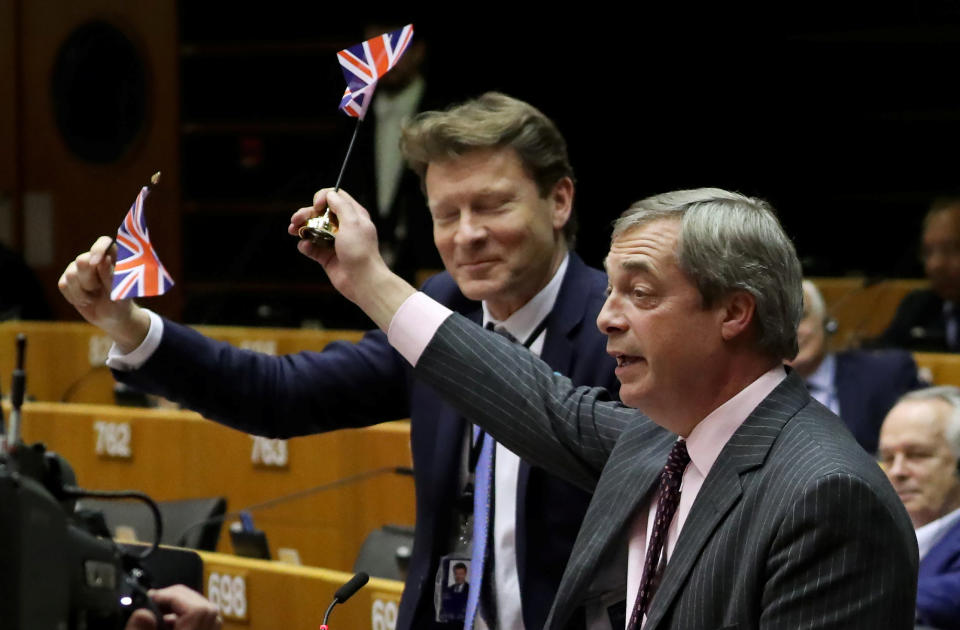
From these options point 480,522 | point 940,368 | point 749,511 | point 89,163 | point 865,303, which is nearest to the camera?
point 749,511

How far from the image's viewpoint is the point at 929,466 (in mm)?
3393

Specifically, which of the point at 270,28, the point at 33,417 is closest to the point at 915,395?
the point at 33,417

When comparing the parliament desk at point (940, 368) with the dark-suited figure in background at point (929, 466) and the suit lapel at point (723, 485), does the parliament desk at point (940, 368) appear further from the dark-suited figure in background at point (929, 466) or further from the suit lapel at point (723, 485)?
the suit lapel at point (723, 485)

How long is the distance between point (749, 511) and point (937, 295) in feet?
14.9

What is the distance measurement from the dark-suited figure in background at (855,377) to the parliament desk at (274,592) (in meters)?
1.98

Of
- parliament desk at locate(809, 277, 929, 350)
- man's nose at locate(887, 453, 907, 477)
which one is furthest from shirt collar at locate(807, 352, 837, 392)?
parliament desk at locate(809, 277, 929, 350)

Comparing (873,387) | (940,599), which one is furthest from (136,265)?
(873,387)

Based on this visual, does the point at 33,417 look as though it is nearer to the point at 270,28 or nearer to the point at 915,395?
the point at 915,395

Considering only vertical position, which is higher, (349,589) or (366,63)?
(366,63)

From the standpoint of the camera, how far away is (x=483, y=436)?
2240mm

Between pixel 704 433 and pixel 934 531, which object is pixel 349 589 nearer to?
pixel 704 433

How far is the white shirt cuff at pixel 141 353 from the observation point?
2188 mm

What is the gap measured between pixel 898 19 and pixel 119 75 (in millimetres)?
4856

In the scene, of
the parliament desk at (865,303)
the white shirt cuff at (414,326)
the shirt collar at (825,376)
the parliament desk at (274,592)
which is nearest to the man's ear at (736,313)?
the white shirt cuff at (414,326)
